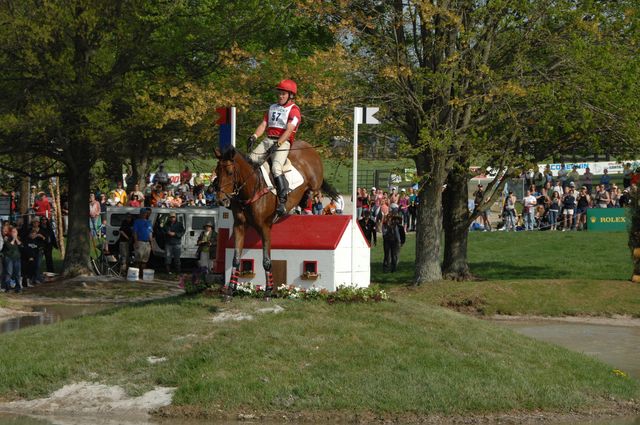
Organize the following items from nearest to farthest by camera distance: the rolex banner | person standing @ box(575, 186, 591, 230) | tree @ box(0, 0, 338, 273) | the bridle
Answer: the bridle
tree @ box(0, 0, 338, 273)
the rolex banner
person standing @ box(575, 186, 591, 230)

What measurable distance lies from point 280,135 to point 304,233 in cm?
172

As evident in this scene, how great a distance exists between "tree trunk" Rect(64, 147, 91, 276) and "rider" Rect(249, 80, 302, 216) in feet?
53.1

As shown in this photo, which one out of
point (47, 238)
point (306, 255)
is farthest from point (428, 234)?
point (47, 238)

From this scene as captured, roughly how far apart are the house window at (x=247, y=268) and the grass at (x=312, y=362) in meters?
0.69

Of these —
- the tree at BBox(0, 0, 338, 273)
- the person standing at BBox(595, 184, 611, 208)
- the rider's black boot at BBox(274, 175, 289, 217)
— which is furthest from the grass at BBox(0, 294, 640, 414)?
the person standing at BBox(595, 184, 611, 208)

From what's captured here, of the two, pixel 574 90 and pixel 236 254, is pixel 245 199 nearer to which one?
pixel 236 254

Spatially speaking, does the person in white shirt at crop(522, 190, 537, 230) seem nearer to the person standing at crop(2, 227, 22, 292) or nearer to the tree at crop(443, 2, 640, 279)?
the tree at crop(443, 2, 640, 279)

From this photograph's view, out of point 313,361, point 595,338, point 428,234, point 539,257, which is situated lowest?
point 595,338

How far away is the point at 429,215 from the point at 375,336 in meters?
13.6

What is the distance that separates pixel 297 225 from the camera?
1922 centimetres

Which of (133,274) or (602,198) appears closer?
(133,274)

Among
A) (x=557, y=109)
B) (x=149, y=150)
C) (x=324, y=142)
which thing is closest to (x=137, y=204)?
(x=149, y=150)

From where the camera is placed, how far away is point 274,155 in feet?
60.4

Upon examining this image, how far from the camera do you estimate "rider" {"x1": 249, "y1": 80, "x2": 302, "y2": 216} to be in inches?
723
